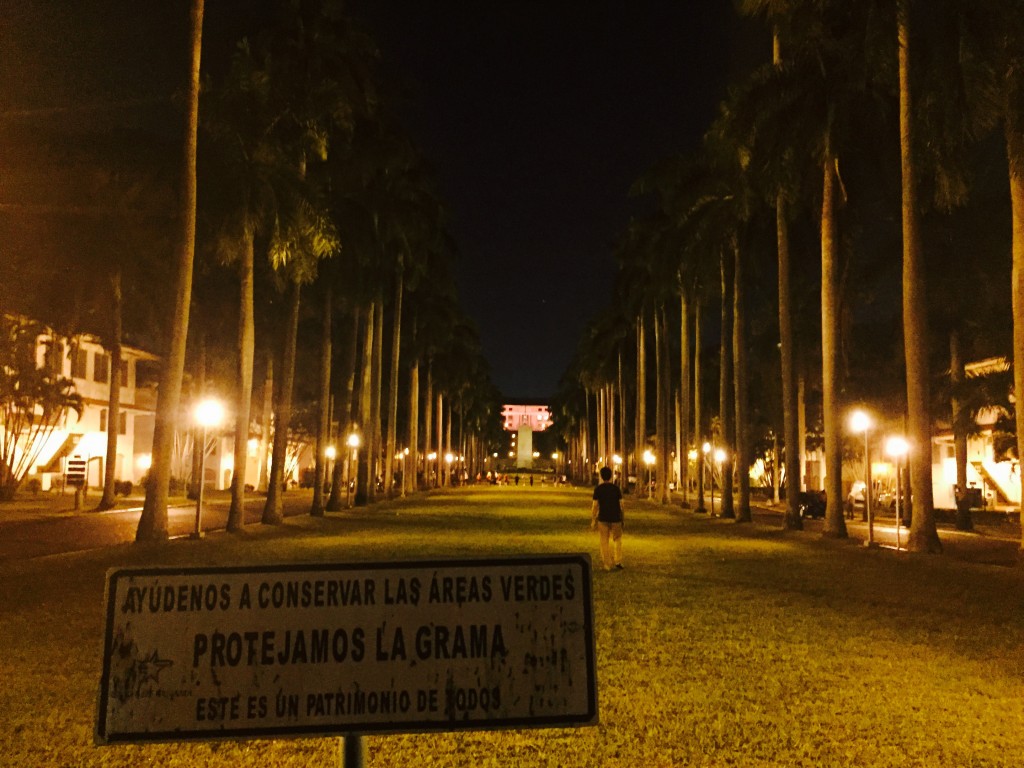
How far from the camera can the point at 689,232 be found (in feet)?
129

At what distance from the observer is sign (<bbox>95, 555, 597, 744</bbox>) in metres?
3.15

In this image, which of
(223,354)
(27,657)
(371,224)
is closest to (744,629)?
(27,657)

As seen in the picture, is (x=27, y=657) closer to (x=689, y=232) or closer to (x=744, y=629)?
(x=744, y=629)

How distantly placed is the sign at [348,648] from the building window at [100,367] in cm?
5595

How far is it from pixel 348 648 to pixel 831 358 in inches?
A: 1023

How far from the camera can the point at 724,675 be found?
8812mm

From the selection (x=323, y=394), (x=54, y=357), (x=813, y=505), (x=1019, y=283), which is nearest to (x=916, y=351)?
(x=1019, y=283)

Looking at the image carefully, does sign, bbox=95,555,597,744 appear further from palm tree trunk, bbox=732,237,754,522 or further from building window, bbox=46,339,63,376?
building window, bbox=46,339,63,376

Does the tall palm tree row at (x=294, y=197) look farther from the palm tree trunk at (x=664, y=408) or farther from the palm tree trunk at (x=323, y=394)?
the palm tree trunk at (x=664, y=408)

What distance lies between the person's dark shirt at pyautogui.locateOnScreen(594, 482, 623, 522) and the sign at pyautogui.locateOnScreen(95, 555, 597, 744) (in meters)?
13.9

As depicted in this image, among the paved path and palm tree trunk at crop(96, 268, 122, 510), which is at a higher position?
palm tree trunk at crop(96, 268, 122, 510)

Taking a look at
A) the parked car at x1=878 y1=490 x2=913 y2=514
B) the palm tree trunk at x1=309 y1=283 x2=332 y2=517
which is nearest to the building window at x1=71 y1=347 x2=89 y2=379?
the palm tree trunk at x1=309 y1=283 x2=332 y2=517

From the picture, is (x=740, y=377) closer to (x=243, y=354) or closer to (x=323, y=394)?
(x=323, y=394)

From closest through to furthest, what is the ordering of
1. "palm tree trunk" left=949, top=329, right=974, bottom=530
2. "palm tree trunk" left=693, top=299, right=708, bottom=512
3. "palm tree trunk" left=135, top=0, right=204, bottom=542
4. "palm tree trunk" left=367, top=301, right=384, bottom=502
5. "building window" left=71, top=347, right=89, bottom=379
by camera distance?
"palm tree trunk" left=135, top=0, right=204, bottom=542 < "palm tree trunk" left=949, top=329, right=974, bottom=530 < "palm tree trunk" left=693, top=299, right=708, bottom=512 < "palm tree trunk" left=367, top=301, right=384, bottom=502 < "building window" left=71, top=347, right=89, bottom=379
